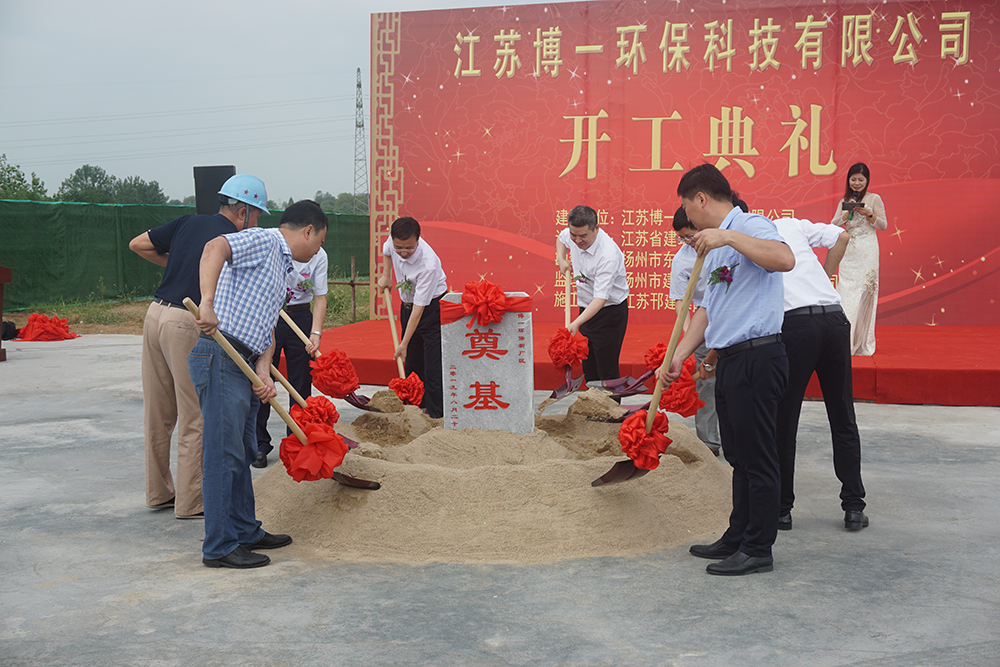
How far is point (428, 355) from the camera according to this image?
18.2 ft

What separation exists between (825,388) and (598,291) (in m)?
1.73

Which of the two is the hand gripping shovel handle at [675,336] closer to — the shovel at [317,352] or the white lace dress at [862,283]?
the shovel at [317,352]

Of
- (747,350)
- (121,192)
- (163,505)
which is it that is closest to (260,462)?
(163,505)

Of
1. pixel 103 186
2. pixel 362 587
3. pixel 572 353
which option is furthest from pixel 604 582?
pixel 103 186

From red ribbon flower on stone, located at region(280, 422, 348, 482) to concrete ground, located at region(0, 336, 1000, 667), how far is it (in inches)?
13.8

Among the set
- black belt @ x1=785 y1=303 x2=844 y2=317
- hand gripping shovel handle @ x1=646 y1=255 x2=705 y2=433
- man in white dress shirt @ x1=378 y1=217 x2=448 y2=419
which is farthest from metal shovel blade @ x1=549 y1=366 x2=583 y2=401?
black belt @ x1=785 y1=303 x2=844 y2=317

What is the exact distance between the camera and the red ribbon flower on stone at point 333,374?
4.94 meters

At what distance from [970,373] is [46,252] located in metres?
13.8

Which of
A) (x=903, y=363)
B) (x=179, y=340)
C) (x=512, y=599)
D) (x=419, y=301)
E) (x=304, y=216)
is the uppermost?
(x=304, y=216)

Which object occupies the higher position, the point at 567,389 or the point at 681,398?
the point at 681,398

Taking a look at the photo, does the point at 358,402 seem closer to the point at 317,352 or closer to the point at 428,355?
the point at 317,352

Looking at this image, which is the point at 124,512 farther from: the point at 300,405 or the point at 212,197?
the point at 212,197

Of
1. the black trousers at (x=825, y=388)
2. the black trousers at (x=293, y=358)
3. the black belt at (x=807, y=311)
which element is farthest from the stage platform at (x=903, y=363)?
the black belt at (x=807, y=311)

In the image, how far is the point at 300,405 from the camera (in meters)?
3.75
